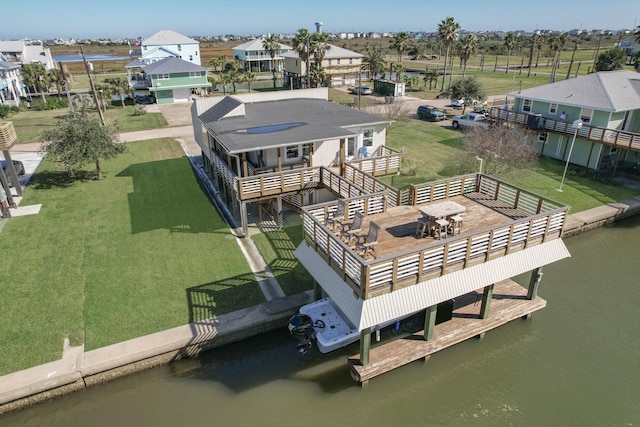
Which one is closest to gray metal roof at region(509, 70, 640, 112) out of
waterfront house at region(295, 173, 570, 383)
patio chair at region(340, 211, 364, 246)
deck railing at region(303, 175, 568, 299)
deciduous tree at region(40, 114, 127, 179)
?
waterfront house at region(295, 173, 570, 383)

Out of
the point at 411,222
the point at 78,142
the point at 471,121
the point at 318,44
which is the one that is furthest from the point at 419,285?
the point at 318,44

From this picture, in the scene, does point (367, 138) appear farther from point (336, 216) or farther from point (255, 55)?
point (255, 55)

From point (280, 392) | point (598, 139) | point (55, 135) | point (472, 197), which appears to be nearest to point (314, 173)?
point (472, 197)

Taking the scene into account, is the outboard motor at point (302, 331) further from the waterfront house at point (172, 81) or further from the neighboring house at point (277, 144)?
the waterfront house at point (172, 81)

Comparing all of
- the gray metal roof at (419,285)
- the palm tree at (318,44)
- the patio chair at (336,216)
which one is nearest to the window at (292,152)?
the patio chair at (336,216)

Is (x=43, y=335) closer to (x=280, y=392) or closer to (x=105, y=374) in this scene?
(x=105, y=374)
